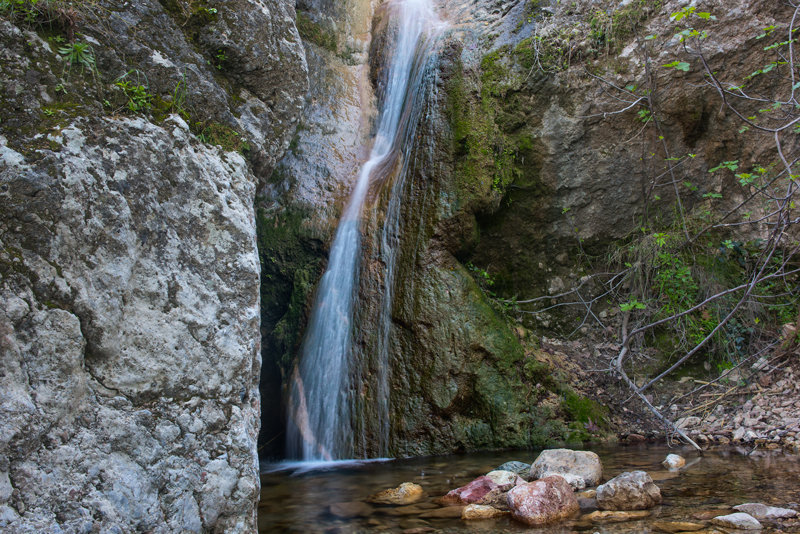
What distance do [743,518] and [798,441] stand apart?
96.9 inches

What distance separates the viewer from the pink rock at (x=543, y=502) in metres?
2.76

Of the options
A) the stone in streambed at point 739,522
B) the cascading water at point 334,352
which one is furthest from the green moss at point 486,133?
the stone in streambed at point 739,522

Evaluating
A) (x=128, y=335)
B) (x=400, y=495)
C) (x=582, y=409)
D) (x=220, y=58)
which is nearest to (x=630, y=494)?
(x=400, y=495)

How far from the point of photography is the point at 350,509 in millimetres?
3326

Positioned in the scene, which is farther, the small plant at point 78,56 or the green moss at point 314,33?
the green moss at point 314,33

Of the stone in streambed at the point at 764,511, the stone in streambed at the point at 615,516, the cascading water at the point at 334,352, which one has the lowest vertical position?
the stone in streambed at the point at 615,516

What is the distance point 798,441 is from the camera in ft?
13.5

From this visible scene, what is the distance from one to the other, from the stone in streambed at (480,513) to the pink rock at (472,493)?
150 mm

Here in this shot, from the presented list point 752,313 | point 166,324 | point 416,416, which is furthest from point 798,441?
point 166,324

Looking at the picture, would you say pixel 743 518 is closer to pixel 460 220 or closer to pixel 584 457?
pixel 584 457

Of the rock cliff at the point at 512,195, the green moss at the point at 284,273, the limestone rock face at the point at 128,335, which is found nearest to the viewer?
the limestone rock face at the point at 128,335

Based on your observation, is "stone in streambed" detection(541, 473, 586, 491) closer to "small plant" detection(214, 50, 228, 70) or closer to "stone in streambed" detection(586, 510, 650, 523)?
"stone in streambed" detection(586, 510, 650, 523)

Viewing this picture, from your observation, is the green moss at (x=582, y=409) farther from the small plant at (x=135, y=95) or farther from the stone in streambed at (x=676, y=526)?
the small plant at (x=135, y=95)

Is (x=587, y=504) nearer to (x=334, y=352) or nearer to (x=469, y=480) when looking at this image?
(x=469, y=480)
